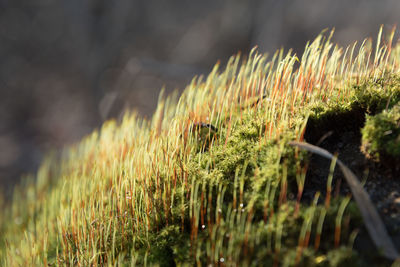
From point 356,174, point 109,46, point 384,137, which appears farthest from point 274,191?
point 109,46

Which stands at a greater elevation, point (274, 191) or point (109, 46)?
point (109, 46)

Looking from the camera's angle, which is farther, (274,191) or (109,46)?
(109,46)

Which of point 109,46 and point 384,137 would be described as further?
point 109,46

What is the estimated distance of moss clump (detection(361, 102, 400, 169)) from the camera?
104 centimetres

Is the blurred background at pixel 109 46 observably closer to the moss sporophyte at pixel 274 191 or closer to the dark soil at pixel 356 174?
the moss sporophyte at pixel 274 191

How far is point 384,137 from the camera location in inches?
42.0

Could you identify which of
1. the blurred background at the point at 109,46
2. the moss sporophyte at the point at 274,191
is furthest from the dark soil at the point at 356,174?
the blurred background at the point at 109,46

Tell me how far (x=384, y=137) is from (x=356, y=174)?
0.17 meters

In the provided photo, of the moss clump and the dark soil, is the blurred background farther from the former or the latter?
the moss clump

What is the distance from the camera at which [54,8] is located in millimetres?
6000

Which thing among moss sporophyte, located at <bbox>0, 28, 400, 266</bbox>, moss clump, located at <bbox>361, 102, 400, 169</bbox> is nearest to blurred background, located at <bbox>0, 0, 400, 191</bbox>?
moss sporophyte, located at <bbox>0, 28, 400, 266</bbox>

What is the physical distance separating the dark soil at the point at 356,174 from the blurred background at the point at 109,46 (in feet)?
14.0

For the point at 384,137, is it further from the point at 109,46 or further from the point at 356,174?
the point at 109,46

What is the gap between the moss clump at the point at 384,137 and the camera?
1041 mm
